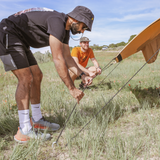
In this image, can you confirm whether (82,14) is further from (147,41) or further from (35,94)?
(147,41)

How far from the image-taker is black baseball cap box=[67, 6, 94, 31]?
161 centimetres

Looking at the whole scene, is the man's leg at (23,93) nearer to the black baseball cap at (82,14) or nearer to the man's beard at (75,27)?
the man's beard at (75,27)

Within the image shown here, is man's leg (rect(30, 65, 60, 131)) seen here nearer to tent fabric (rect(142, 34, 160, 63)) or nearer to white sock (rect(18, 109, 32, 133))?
white sock (rect(18, 109, 32, 133))

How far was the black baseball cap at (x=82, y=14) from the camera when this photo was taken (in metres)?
1.61

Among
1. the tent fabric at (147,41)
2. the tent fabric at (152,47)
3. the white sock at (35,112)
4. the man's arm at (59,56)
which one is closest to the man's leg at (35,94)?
the white sock at (35,112)

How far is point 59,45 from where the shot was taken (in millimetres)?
1522

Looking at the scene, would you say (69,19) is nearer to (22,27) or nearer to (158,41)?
(22,27)

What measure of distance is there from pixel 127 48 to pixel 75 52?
1.49 meters

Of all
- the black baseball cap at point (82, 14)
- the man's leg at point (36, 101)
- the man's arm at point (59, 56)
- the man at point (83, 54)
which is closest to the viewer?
the man's arm at point (59, 56)

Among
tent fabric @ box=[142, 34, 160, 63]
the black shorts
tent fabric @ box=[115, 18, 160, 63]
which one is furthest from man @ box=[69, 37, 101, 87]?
the black shorts

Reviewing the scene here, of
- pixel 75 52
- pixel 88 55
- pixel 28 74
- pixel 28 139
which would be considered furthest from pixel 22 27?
pixel 88 55

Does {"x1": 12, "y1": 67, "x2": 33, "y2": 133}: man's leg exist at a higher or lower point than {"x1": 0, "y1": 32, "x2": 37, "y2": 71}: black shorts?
lower

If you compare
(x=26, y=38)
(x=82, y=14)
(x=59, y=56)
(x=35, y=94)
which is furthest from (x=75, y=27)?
(x=35, y=94)

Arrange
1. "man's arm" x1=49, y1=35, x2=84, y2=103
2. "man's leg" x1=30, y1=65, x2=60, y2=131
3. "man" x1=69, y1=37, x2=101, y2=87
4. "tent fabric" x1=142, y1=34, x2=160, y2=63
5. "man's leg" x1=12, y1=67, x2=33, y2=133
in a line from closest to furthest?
"man's arm" x1=49, y1=35, x2=84, y2=103
"man's leg" x1=12, y1=67, x2=33, y2=133
"man's leg" x1=30, y1=65, x2=60, y2=131
"tent fabric" x1=142, y1=34, x2=160, y2=63
"man" x1=69, y1=37, x2=101, y2=87
